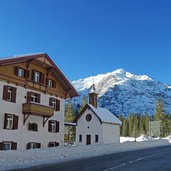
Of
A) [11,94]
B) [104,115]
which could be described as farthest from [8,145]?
[104,115]

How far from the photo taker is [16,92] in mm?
36156

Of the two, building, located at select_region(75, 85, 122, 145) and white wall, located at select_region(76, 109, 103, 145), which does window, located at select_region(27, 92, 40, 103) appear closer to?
building, located at select_region(75, 85, 122, 145)

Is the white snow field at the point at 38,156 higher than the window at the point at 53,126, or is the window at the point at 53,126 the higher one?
the window at the point at 53,126

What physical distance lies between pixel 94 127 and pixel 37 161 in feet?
127

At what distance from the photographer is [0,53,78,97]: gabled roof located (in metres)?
34.7

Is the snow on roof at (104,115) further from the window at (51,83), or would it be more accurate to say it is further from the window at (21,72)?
the window at (21,72)

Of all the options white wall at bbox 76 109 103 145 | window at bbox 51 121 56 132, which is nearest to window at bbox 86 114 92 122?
white wall at bbox 76 109 103 145

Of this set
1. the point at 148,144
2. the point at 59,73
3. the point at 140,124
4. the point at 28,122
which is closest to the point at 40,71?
the point at 59,73

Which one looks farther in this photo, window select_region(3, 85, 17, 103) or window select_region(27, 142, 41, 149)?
window select_region(27, 142, 41, 149)

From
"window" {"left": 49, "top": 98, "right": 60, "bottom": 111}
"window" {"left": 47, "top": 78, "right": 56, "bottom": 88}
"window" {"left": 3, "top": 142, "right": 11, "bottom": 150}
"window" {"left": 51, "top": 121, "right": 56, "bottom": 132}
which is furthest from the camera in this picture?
"window" {"left": 49, "top": 98, "right": 60, "bottom": 111}

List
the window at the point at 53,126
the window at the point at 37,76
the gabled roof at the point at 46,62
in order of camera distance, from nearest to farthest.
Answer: the gabled roof at the point at 46,62 < the window at the point at 37,76 < the window at the point at 53,126

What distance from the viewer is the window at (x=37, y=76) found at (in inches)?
1542

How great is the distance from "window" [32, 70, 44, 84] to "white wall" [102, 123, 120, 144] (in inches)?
858

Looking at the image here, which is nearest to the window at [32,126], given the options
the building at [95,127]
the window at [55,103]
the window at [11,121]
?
the window at [11,121]
